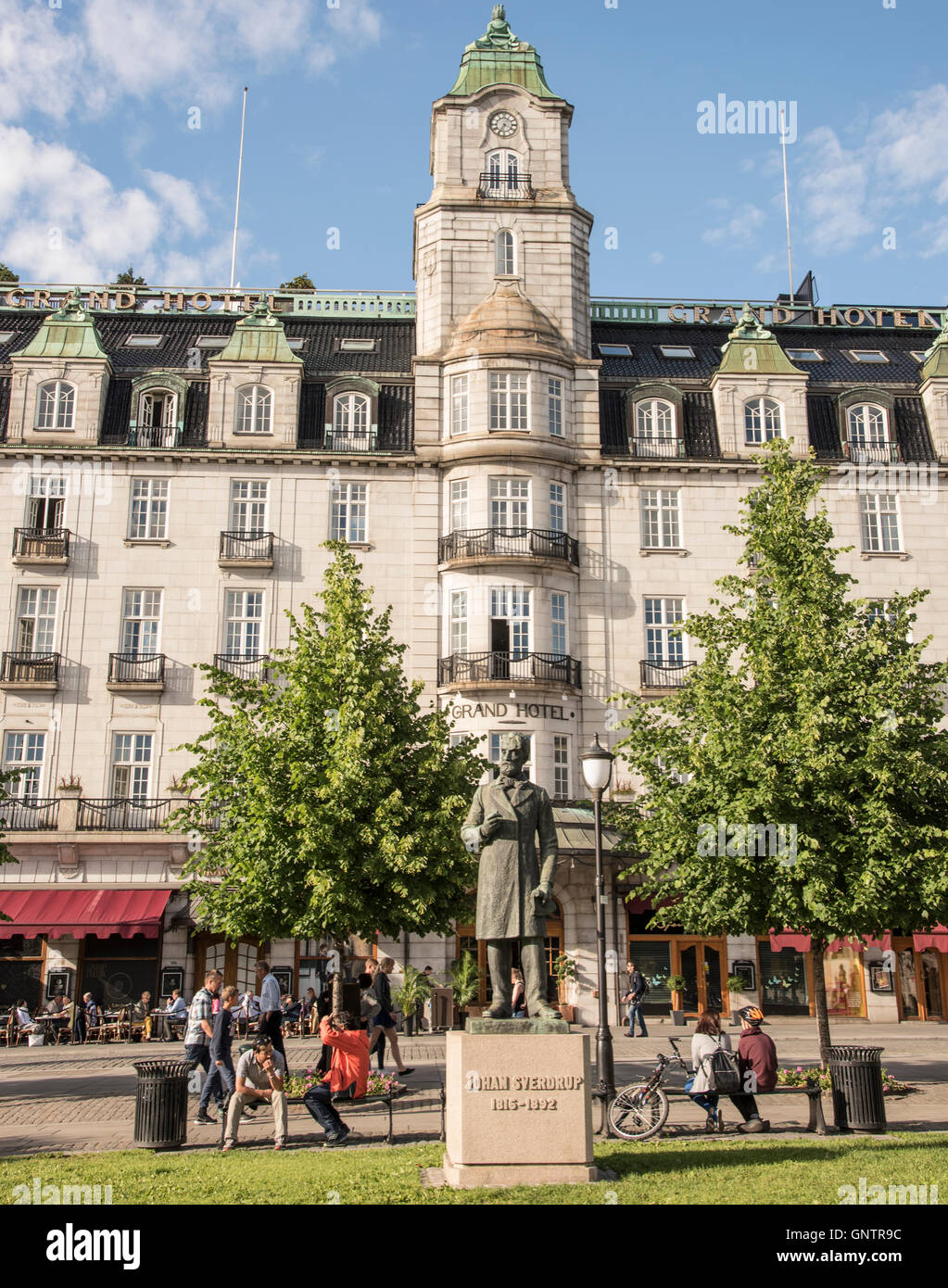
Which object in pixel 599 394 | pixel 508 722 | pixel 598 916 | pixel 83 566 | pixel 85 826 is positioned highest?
pixel 599 394

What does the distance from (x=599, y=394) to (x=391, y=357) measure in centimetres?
715

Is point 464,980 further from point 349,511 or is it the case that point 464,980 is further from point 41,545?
point 41,545

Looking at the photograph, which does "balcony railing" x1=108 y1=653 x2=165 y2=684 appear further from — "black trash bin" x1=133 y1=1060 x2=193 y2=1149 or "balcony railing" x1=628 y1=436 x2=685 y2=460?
"black trash bin" x1=133 y1=1060 x2=193 y2=1149

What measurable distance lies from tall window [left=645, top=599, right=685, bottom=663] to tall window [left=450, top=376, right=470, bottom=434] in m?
7.71

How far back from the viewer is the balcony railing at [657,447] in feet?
121

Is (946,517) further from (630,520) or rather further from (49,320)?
(49,320)

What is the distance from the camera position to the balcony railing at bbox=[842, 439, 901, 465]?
122ft

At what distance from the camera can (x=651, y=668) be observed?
114 feet

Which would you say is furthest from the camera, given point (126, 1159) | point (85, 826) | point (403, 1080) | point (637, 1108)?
point (85, 826)

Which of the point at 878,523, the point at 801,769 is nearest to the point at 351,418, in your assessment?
the point at 878,523

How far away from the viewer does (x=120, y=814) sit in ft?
108

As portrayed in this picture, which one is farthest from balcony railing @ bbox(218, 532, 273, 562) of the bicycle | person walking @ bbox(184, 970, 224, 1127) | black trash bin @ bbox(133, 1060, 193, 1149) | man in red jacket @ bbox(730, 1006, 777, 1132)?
the bicycle

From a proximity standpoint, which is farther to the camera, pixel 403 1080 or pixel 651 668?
pixel 651 668

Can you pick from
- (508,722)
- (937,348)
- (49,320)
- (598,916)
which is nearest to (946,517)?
(937,348)
